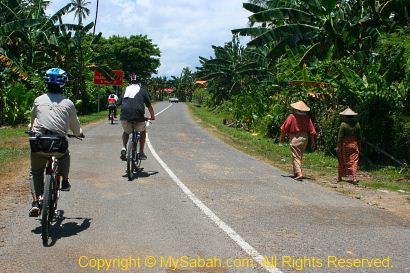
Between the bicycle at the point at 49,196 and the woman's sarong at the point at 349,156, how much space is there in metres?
7.15

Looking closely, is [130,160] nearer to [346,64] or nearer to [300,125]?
[300,125]

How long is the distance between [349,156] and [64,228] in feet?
23.5

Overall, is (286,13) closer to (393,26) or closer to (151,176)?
(393,26)

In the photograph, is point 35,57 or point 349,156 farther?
point 35,57

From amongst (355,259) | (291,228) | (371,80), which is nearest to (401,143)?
(371,80)

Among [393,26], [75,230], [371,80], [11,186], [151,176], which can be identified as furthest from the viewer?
[393,26]

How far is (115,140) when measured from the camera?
1805 centimetres

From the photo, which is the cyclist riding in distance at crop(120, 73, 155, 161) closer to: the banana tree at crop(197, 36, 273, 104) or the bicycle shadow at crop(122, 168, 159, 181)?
the bicycle shadow at crop(122, 168, 159, 181)

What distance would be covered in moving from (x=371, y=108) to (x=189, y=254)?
1077 cm

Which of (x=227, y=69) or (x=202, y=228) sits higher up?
(x=227, y=69)

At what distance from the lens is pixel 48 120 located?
564cm

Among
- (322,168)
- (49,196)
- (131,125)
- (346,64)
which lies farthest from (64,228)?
(346,64)

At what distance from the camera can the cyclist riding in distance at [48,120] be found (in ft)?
18.5

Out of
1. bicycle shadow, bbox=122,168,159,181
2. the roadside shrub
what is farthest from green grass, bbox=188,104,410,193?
bicycle shadow, bbox=122,168,159,181
